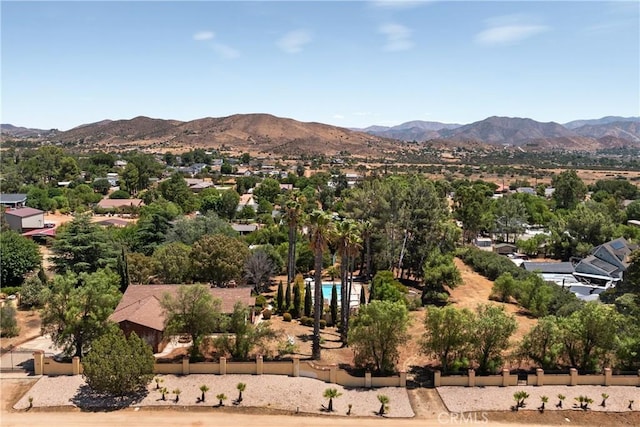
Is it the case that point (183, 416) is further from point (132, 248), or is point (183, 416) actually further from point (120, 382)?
point (132, 248)

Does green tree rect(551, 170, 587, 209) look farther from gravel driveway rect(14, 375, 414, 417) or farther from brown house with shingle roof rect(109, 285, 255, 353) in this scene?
gravel driveway rect(14, 375, 414, 417)

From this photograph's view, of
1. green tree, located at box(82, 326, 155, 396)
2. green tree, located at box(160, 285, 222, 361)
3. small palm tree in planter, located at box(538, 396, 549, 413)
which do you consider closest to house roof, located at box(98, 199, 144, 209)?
green tree, located at box(160, 285, 222, 361)

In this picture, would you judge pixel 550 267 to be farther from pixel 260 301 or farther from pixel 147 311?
pixel 147 311

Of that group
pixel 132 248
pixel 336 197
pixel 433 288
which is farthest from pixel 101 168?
pixel 433 288

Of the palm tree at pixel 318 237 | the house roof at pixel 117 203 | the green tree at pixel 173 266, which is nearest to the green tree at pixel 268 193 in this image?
the house roof at pixel 117 203

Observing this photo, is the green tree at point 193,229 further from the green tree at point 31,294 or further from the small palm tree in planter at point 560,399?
the small palm tree in planter at point 560,399

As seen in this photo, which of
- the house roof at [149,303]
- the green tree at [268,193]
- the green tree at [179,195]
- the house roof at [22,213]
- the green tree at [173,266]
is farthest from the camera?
the green tree at [268,193]

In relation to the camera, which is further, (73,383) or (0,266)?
(0,266)

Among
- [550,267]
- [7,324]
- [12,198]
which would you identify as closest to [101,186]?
[12,198]
